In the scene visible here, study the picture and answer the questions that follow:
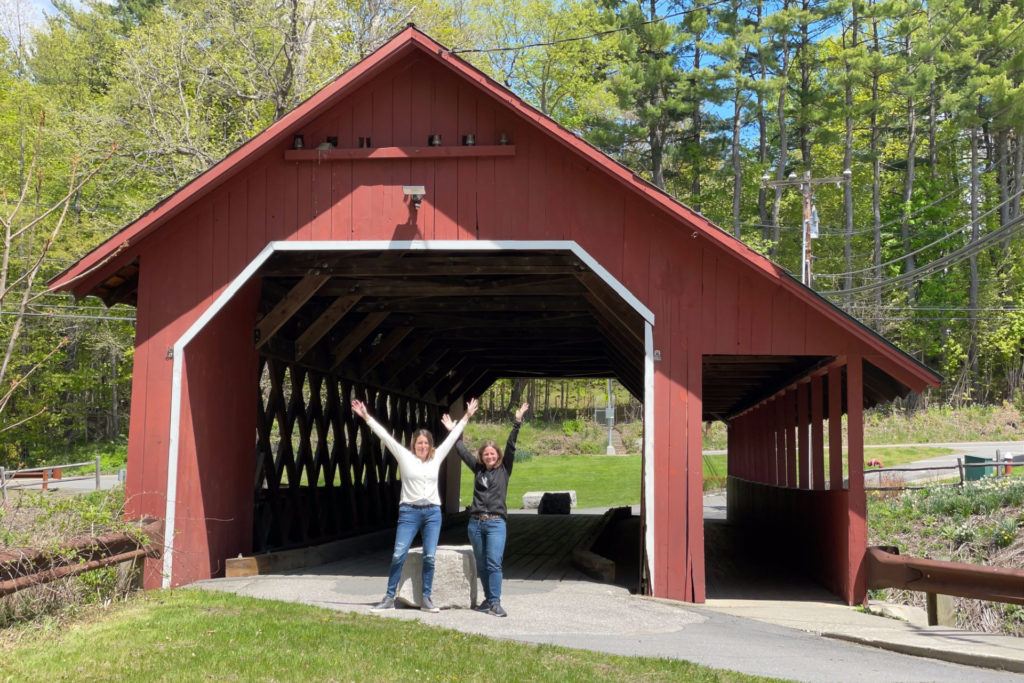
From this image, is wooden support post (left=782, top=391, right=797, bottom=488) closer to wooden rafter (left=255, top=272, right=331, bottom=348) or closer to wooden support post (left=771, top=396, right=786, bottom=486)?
wooden support post (left=771, top=396, right=786, bottom=486)

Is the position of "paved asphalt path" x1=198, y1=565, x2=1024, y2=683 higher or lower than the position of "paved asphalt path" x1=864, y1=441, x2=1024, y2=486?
lower

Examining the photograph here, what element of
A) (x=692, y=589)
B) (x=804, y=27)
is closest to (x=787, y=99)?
(x=804, y=27)

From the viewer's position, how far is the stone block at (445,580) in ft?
31.5

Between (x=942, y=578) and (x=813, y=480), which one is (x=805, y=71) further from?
(x=942, y=578)

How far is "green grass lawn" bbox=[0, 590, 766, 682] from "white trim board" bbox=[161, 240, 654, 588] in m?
2.72

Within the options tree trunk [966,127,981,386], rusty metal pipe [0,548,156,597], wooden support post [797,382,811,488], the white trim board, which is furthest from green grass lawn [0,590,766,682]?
tree trunk [966,127,981,386]

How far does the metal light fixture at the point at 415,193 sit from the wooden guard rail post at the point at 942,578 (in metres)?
5.76

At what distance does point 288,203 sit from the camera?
11.8 m

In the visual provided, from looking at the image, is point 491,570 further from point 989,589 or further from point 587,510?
point 587,510

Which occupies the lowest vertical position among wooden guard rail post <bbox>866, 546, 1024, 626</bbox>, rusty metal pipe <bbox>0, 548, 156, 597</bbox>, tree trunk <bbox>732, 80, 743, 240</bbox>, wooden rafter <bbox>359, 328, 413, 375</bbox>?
wooden guard rail post <bbox>866, 546, 1024, 626</bbox>

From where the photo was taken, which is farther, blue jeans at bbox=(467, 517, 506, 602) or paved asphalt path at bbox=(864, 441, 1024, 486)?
paved asphalt path at bbox=(864, 441, 1024, 486)

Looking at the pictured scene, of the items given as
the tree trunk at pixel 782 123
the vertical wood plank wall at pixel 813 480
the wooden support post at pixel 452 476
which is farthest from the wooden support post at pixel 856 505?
the tree trunk at pixel 782 123

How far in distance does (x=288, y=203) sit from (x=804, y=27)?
4095cm

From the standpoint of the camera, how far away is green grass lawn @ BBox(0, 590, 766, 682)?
681 centimetres
